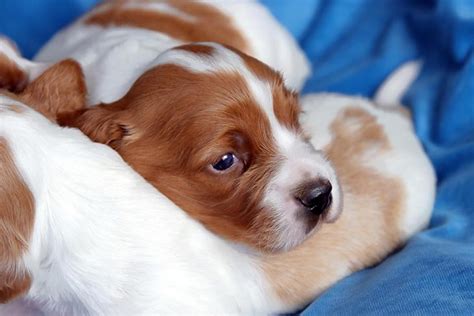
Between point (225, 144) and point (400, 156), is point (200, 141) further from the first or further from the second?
point (400, 156)

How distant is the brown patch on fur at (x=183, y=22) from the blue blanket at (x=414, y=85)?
60 centimetres

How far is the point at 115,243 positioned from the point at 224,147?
0.45 metres

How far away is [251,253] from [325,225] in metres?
0.33

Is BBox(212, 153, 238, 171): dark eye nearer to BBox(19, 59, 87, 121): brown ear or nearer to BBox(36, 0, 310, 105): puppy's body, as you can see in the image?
BBox(19, 59, 87, 121): brown ear

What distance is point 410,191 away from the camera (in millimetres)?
2881

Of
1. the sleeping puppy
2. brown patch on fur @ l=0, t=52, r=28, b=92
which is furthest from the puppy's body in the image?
the sleeping puppy

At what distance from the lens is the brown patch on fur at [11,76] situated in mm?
2826

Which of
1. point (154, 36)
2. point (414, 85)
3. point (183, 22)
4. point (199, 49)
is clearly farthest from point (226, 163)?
point (414, 85)

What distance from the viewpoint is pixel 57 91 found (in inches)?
102

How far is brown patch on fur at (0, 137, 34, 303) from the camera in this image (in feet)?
6.74

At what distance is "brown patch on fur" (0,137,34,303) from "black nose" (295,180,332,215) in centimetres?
78

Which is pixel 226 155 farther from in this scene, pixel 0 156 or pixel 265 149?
pixel 0 156

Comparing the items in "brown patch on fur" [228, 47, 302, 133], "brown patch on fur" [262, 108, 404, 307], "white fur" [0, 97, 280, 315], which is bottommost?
"brown patch on fur" [262, 108, 404, 307]

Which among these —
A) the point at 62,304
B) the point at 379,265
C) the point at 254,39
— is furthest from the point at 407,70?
the point at 62,304
